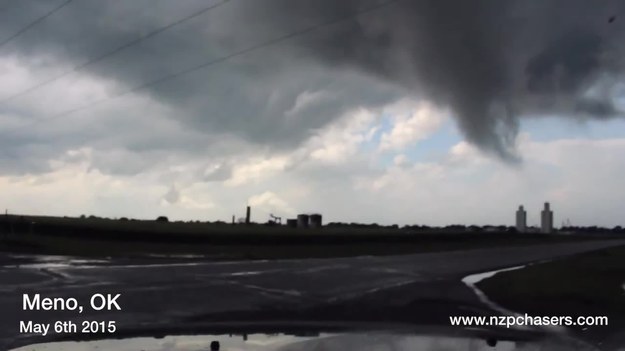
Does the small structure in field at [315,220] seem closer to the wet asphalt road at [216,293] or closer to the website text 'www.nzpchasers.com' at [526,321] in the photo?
the wet asphalt road at [216,293]

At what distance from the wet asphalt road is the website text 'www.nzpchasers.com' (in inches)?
21.3

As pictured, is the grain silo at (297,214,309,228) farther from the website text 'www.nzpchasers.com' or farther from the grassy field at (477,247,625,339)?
the website text 'www.nzpchasers.com'

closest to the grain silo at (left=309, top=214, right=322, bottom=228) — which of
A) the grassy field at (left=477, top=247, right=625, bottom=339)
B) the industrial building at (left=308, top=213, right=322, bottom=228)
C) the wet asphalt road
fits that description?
the industrial building at (left=308, top=213, right=322, bottom=228)

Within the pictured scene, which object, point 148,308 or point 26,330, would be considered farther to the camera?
point 148,308

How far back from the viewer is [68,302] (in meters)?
14.6

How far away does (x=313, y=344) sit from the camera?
10.7 meters

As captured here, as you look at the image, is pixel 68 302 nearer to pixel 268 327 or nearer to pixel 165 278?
pixel 268 327

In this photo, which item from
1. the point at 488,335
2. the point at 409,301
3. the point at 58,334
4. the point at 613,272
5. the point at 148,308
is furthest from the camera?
the point at 613,272

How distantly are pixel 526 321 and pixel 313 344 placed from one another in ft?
17.4

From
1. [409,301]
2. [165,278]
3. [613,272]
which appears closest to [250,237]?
[613,272]

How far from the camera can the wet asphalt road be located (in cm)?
1305

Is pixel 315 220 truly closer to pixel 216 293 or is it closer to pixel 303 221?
pixel 303 221

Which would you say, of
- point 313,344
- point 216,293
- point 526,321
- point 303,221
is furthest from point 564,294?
point 303,221

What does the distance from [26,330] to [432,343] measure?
644cm
